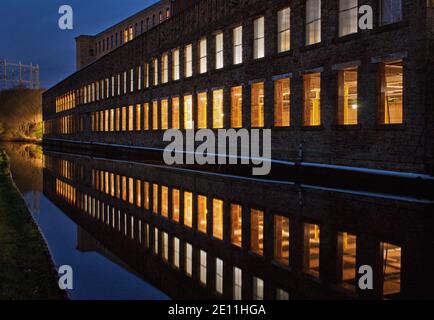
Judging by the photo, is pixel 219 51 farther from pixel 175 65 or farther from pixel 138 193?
pixel 138 193

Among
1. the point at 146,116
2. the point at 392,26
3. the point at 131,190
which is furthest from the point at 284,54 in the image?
the point at 146,116

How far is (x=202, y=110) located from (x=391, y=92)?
13.9m

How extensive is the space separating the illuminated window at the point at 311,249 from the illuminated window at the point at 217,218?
1.59 meters

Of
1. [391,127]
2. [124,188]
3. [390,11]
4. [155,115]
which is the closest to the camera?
[391,127]

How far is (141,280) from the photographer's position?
6.75 m

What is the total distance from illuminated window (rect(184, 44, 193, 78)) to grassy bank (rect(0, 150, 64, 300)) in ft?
75.8

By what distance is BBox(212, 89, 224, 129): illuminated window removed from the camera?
2922cm

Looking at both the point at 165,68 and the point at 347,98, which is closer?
the point at 347,98

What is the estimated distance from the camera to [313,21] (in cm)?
2164

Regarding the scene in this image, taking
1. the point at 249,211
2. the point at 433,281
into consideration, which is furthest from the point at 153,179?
the point at 433,281

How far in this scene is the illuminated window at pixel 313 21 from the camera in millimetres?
21469
